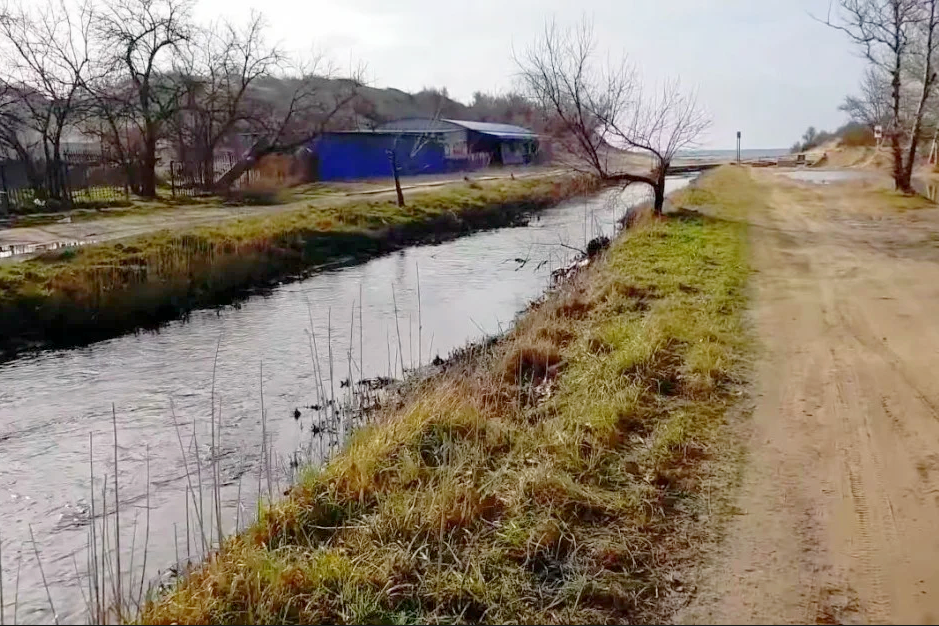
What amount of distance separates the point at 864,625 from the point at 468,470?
2668 millimetres

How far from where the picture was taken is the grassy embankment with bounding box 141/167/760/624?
4215 mm

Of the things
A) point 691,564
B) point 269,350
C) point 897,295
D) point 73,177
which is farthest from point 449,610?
point 73,177

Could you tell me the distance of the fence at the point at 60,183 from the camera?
24438mm

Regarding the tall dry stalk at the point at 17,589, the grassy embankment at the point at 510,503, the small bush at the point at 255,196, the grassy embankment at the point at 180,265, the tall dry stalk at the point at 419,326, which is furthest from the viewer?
the small bush at the point at 255,196

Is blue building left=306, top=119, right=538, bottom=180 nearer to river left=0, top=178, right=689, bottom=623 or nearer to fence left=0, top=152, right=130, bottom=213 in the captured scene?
fence left=0, top=152, right=130, bottom=213

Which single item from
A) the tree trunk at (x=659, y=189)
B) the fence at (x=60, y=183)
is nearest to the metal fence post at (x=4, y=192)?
the fence at (x=60, y=183)

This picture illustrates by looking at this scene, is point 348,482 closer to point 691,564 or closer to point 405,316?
point 691,564

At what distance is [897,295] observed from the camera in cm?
1110

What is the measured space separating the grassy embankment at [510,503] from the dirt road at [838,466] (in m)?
0.35

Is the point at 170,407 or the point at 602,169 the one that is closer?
the point at 170,407

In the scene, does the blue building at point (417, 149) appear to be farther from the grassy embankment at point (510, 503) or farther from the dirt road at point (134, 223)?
the grassy embankment at point (510, 503)

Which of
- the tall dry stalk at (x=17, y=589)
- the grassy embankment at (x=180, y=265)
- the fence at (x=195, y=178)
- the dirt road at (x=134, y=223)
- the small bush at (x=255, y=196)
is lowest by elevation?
the tall dry stalk at (x=17, y=589)

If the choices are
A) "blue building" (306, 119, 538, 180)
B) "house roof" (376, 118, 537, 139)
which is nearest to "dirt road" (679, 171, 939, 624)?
"blue building" (306, 119, 538, 180)

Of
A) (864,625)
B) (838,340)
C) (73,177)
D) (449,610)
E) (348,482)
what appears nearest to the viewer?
(864,625)
